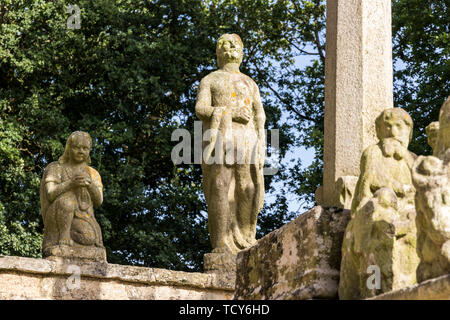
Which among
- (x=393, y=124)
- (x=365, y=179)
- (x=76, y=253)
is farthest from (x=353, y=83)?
(x=76, y=253)

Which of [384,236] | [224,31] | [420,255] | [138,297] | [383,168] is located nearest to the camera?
[420,255]

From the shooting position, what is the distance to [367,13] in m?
5.04

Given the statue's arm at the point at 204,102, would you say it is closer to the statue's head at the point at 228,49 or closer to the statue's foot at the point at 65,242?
the statue's head at the point at 228,49

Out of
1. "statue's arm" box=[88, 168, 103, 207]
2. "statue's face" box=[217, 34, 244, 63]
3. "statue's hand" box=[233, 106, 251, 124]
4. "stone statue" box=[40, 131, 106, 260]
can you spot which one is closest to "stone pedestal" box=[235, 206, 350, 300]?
"stone statue" box=[40, 131, 106, 260]

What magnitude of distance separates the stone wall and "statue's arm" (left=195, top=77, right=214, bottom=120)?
164 centimetres

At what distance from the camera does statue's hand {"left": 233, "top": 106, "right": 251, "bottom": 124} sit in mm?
9352

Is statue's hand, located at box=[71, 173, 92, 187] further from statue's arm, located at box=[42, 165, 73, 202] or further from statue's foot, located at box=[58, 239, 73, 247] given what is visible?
statue's foot, located at box=[58, 239, 73, 247]

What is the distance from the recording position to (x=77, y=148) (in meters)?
9.39

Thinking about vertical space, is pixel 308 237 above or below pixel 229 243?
below

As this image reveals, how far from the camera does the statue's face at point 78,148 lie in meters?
9.37

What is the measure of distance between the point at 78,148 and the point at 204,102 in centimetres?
137

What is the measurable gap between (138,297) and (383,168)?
15.1ft
